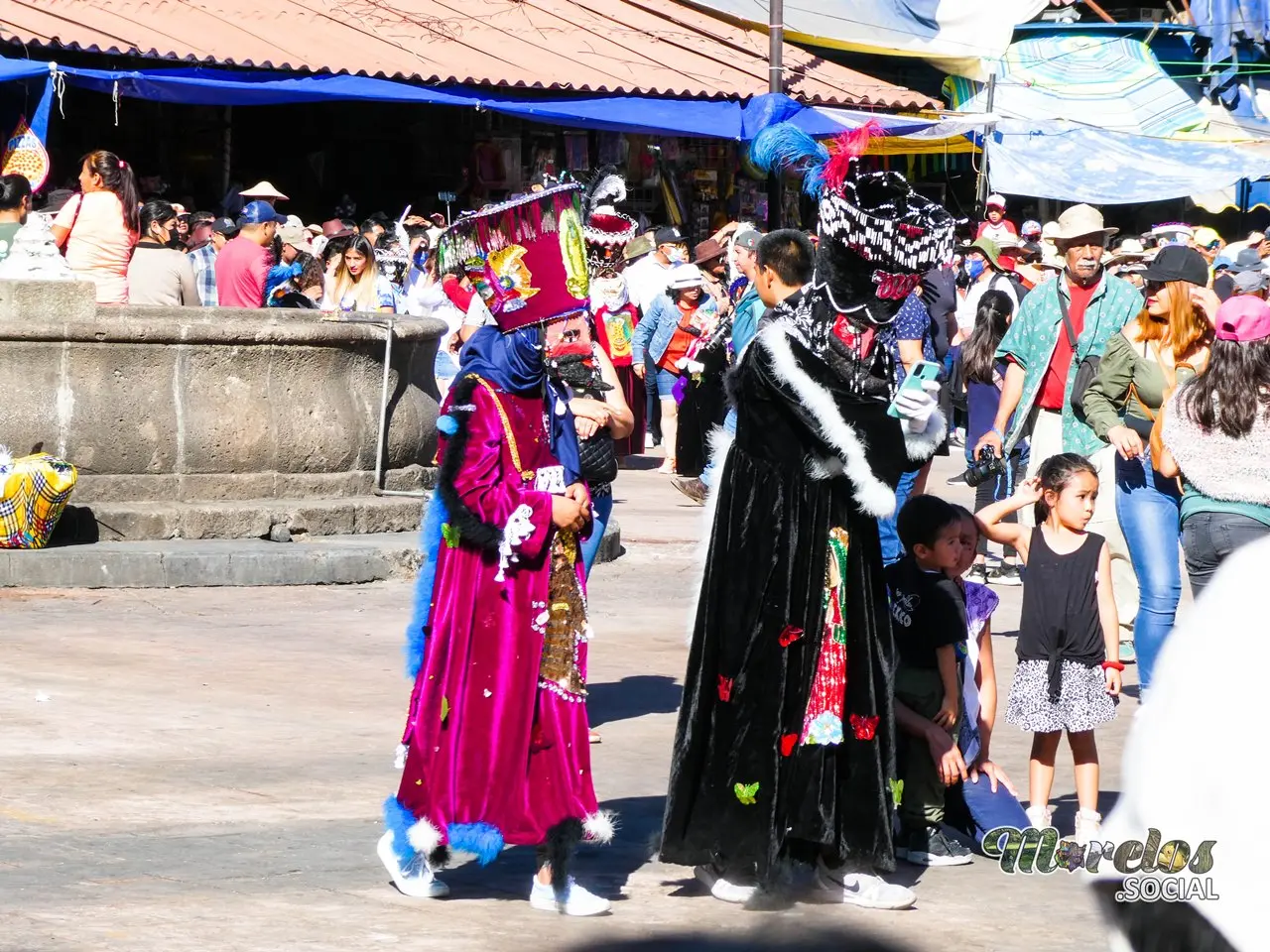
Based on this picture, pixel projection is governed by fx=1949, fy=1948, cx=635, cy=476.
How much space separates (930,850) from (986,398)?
21.7ft

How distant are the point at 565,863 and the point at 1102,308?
16.1 ft

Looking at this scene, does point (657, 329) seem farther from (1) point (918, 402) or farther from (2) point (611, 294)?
(1) point (918, 402)

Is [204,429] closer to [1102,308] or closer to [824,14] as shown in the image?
[1102,308]

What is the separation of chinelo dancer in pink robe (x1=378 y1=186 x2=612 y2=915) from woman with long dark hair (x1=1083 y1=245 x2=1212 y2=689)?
3.03 meters

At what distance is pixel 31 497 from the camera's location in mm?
10086

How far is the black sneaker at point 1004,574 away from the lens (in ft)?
38.8

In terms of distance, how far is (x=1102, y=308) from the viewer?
912cm

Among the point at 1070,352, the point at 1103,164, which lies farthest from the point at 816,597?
the point at 1103,164

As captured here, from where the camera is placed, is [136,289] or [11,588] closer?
[11,588]

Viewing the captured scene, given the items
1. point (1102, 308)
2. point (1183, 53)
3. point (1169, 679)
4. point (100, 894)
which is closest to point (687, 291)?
point (1102, 308)

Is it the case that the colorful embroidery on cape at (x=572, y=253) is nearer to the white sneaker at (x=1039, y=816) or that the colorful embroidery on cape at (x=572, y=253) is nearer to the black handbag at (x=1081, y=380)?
the white sneaker at (x=1039, y=816)

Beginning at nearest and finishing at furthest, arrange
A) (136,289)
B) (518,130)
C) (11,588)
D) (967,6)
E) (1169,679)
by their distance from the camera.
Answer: (1169,679) < (11,588) < (136,289) < (518,130) < (967,6)

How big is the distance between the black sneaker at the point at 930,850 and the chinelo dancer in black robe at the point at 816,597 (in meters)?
0.54

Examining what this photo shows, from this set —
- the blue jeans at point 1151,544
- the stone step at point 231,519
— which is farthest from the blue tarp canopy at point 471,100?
the blue jeans at point 1151,544
